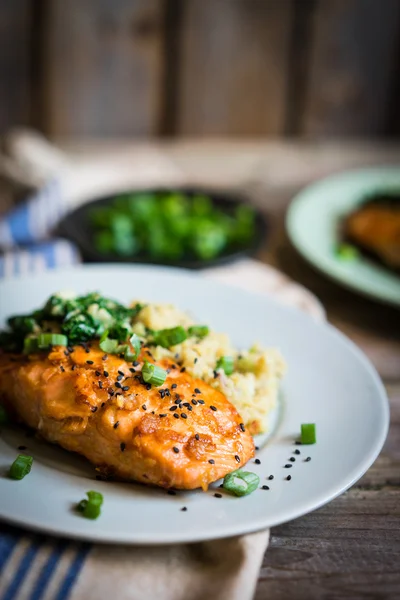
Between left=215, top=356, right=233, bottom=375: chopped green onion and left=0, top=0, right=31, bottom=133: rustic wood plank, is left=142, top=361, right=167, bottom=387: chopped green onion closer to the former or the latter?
left=215, top=356, right=233, bottom=375: chopped green onion

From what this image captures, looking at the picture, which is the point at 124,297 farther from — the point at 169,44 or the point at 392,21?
the point at 392,21

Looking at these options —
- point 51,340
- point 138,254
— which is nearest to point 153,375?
point 51,340

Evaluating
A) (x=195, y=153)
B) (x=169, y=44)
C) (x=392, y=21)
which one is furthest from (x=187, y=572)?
(x=392, y=21)

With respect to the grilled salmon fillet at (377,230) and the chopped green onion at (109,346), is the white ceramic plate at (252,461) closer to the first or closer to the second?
the chopped green onion at (109,346)

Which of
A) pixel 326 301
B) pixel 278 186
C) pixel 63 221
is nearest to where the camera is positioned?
pixel 326 301

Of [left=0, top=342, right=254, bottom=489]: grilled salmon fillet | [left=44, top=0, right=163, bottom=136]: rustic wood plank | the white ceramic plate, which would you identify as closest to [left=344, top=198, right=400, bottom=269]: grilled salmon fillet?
the white ceramic plate

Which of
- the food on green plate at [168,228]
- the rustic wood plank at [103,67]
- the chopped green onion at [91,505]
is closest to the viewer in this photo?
the chopped green onion at [91,505]

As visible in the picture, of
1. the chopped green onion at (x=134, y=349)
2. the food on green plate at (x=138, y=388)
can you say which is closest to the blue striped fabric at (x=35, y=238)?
the food on green plate at (x=138, y=388)

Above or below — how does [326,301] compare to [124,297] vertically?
below
